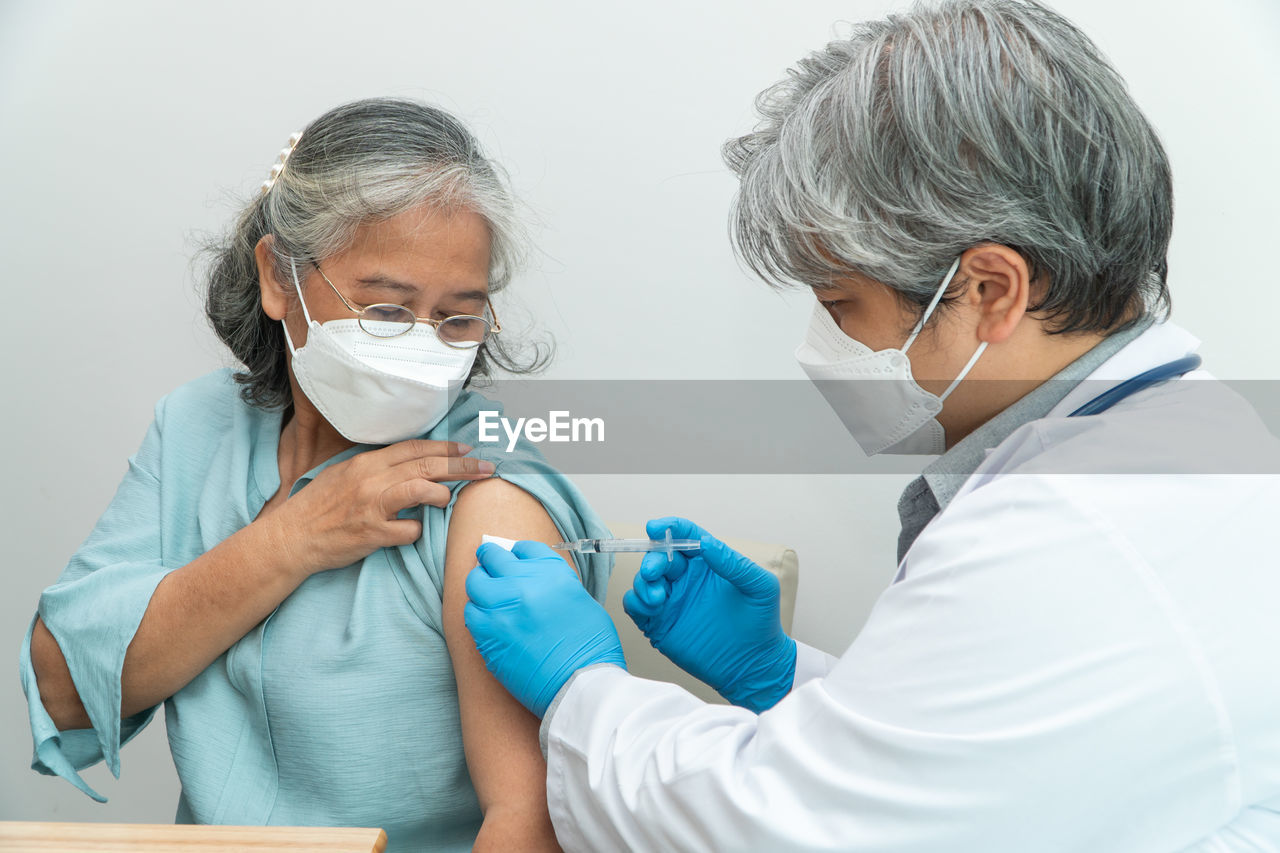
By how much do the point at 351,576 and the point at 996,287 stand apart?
0.93 m

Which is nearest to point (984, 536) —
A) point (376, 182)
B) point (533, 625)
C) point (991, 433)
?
point (991, 433)

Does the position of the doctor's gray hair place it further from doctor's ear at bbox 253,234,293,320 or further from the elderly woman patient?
doctor's ear at bbox 253,234,293,320

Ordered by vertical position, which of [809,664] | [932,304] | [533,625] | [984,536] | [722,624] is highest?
[932,304]

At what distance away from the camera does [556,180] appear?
1.97 m

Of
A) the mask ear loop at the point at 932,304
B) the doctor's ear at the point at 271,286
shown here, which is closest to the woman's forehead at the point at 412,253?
the doctor's ear at the point at 271,286

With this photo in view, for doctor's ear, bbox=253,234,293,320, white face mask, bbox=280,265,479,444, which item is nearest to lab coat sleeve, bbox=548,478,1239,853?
white face mask, bbox=280,265,479,444

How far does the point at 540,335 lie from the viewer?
2.01 meters

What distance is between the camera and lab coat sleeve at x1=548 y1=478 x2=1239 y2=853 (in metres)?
0.79

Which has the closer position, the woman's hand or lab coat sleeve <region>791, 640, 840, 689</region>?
the woman's hand

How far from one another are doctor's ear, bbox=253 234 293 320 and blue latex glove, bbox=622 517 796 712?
0.67m

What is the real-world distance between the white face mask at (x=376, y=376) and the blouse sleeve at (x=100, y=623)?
35 centimetres

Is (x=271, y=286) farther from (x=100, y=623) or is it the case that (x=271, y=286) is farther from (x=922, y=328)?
(x=922, y=328)

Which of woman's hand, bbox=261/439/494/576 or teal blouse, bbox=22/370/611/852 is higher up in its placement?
woman's hand, bbox=261/439/494/576

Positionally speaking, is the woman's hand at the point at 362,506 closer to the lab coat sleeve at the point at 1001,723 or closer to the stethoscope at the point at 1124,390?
the lab coat sleeve at the point at 1001,723
